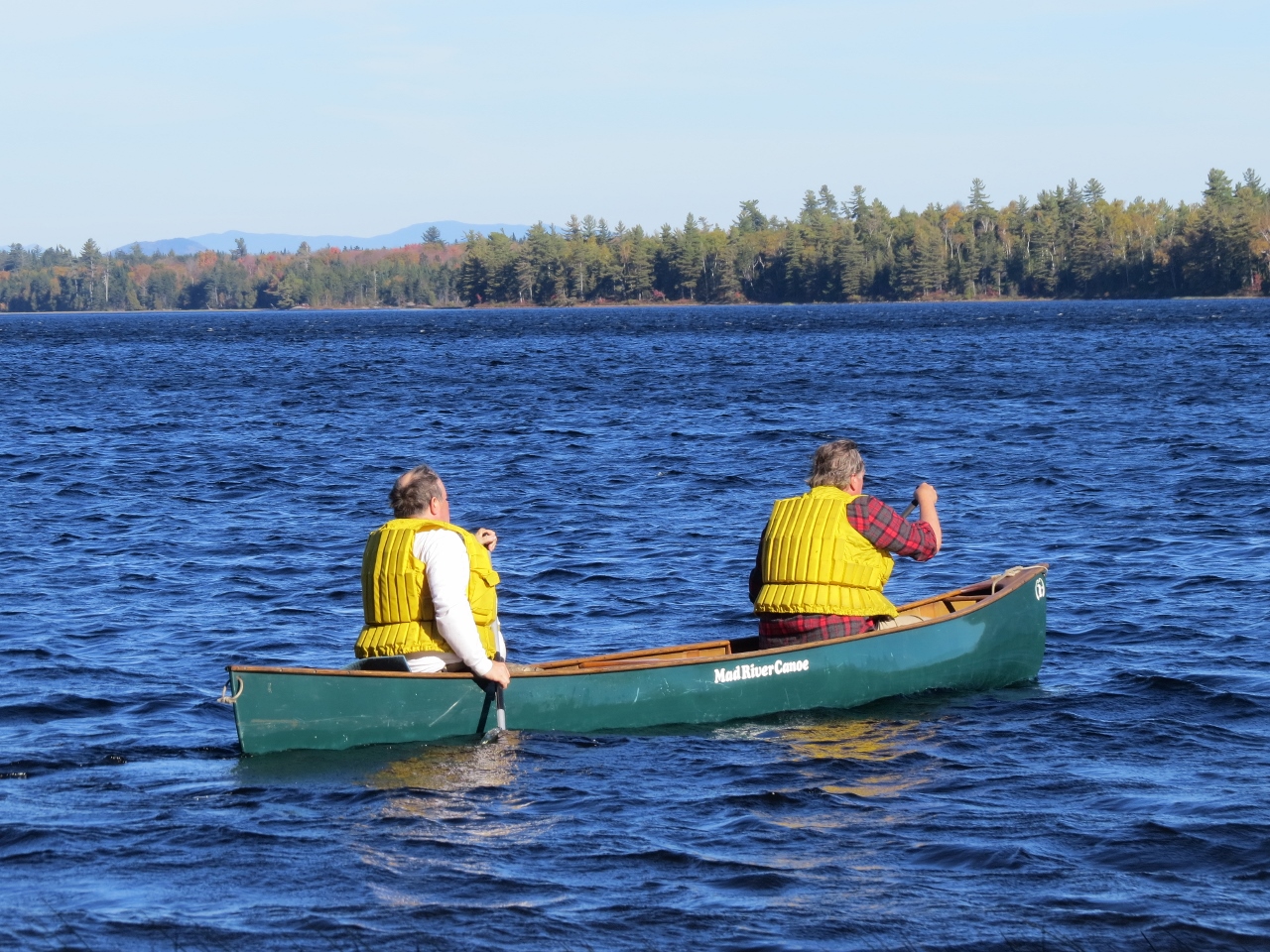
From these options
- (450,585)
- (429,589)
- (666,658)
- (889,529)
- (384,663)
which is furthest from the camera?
(666,658)

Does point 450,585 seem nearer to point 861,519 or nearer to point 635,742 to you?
point 635,742

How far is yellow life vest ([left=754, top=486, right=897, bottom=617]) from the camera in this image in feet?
32.2

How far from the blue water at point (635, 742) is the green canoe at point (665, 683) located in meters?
0.16

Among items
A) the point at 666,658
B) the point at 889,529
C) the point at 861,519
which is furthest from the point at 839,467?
the point at 666,658

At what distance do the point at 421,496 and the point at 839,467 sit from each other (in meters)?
2.72

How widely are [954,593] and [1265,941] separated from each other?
552 cm

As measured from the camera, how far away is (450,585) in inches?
346

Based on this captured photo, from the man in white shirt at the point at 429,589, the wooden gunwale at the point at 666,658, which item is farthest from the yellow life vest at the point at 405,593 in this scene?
the wooden gunwale at the point at 666,658

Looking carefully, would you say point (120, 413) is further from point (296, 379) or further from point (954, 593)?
point (954, 593)

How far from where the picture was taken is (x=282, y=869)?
7.31m

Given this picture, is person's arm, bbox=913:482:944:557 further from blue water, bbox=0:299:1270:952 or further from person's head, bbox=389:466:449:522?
person's head, bbox=389:466:449:522

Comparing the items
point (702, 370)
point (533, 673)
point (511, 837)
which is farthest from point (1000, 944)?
point (702, 370)

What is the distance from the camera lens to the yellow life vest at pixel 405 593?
29.3ft

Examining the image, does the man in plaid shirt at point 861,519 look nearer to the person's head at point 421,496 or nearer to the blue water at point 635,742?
the blue water at point 635,742
